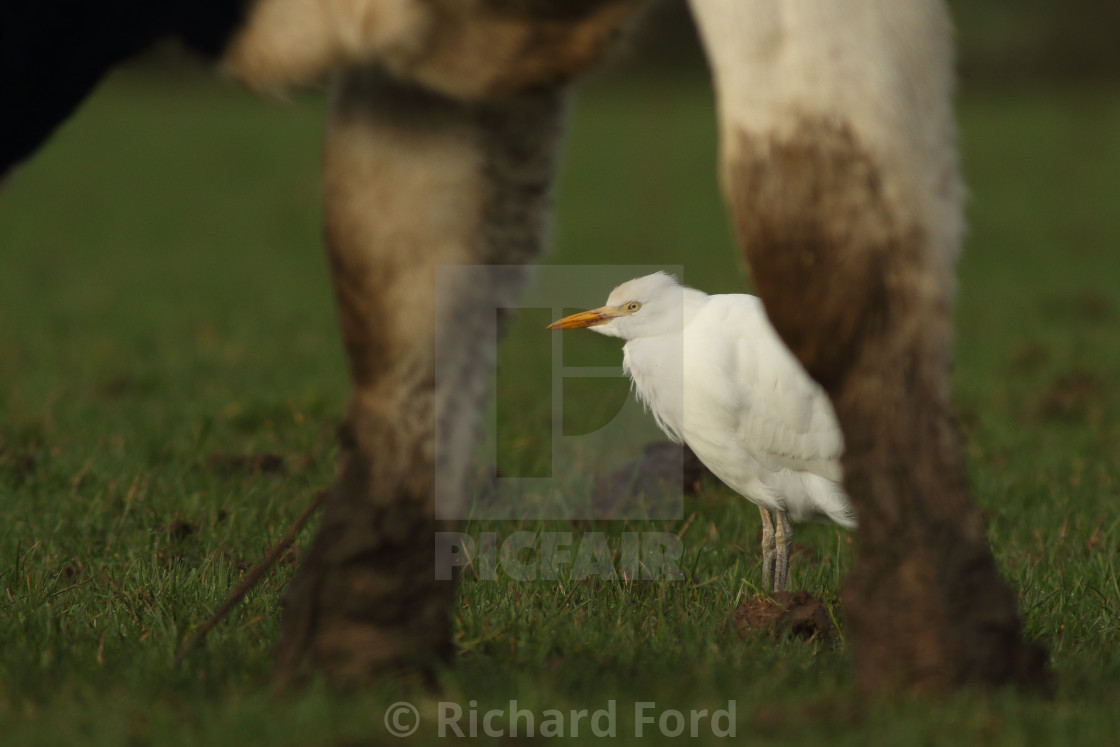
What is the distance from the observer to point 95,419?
621 cm

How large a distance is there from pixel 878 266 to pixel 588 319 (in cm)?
219

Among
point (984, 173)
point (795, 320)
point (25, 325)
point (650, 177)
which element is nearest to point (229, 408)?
point (25, 325)

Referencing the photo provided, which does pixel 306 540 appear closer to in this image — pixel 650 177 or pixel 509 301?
pixel 509 301

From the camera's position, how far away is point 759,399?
14.2 feet

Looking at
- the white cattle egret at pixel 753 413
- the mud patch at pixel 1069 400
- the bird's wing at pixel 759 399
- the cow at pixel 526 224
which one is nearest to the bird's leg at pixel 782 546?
the white cattle egret at pixel 753 413

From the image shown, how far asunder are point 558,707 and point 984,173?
66.4 feet

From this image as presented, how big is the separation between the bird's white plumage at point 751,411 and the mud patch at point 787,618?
78 cm

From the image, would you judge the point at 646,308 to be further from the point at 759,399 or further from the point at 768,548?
the point at 768,548

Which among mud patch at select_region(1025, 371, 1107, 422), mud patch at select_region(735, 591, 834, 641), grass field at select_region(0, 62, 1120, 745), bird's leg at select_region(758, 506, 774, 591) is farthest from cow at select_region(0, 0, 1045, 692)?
mud patch at select_region(1025, 371, 1107, 422)

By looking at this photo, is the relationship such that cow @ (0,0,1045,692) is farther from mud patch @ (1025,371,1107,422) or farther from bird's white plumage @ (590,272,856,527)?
mud patch @ (1025,371,1107,422)

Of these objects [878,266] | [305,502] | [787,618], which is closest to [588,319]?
[305,502]

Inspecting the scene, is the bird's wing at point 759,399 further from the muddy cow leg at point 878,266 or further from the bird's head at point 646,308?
the muddy cow leg at point 878,266

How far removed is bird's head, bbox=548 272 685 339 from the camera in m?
4.55

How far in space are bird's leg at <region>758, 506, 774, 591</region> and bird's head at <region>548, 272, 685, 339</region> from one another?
71 centimetres
